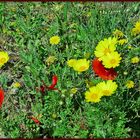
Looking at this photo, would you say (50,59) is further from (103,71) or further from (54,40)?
(103,71)

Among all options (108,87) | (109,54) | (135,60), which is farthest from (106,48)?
(108,87)

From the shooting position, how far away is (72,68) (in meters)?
2.86

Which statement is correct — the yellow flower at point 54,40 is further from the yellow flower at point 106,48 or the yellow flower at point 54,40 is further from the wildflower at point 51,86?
the yellow flower at point 106,48

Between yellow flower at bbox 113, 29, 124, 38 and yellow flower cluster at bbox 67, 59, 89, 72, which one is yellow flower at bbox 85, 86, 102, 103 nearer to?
yellow flower cluster at bbox 67, 59, 89, 72

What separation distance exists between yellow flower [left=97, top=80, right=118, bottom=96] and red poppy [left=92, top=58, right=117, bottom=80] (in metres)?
0.06

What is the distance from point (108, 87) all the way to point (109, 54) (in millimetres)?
241

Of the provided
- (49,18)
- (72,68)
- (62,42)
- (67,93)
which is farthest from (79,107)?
(49,18)

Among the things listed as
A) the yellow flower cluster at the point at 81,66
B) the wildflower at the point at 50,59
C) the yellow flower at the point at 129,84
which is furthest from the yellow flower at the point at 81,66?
the wildflower at the point at 50,59

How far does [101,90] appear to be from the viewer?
2.38 m

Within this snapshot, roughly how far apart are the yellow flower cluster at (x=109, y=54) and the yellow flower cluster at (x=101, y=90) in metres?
0.12

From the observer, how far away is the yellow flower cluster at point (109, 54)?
2.49 m

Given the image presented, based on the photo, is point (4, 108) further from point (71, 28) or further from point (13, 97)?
point (71, 28)

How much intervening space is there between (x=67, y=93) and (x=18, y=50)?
0.81m

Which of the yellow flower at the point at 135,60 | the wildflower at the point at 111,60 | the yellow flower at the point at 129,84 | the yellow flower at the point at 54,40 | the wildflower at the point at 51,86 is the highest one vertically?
the yellow flower at the point at 54,40
